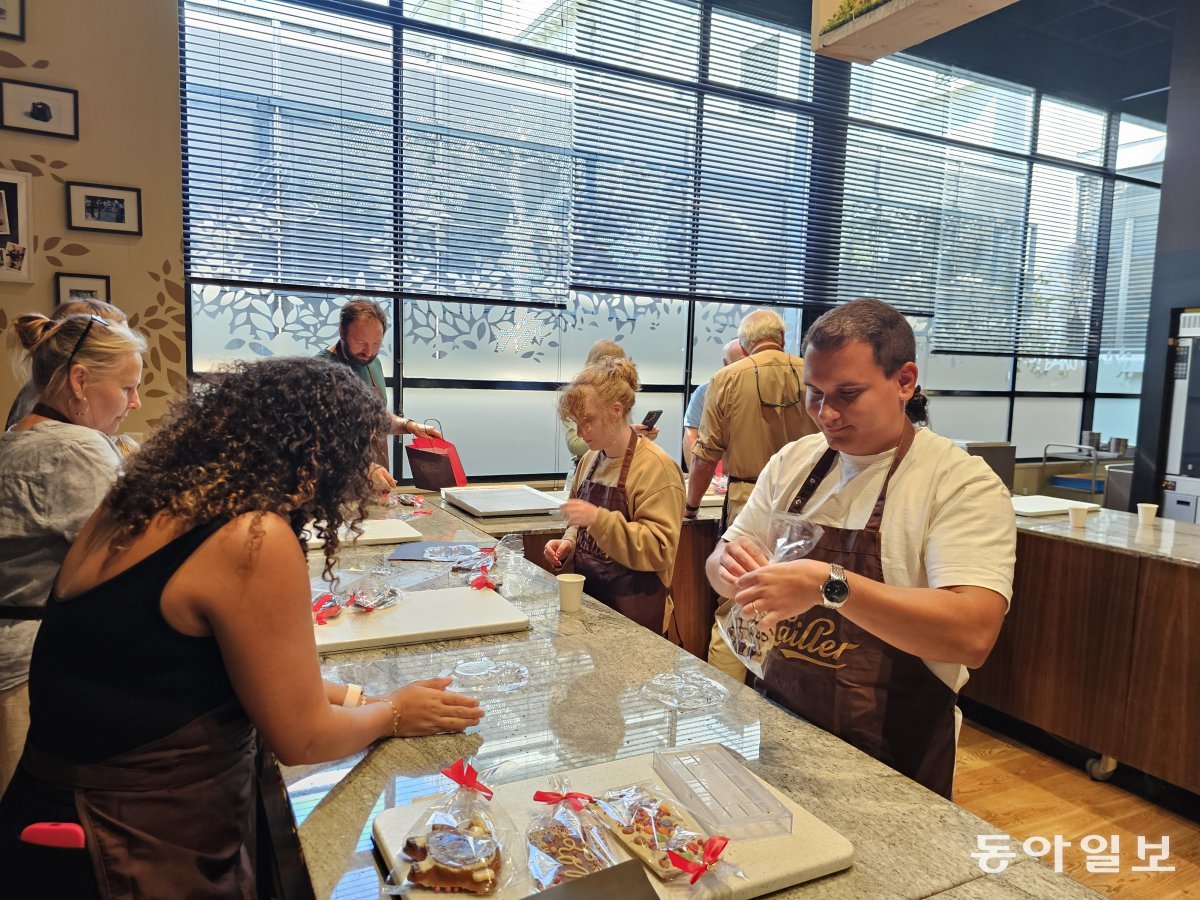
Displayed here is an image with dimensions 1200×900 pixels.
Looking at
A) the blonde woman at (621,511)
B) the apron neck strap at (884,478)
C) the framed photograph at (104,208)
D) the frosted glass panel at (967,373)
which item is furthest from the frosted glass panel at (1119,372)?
the framed photograph at (104,208)

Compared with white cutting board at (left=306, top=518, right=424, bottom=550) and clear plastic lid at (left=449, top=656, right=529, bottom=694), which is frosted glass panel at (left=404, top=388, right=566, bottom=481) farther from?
clear plastic lid at (left=449, top=656, right=529, bottom=694)

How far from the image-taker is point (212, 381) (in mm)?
1138

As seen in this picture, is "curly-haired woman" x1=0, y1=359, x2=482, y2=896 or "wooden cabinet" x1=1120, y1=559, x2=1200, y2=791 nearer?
"curly-haired woman" x1=0, y1=359, x2=482, y2=896

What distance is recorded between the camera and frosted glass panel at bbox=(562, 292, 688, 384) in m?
4.84

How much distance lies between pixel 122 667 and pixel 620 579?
146 centimetres

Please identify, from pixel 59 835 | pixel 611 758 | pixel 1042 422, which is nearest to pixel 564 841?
pixel 611 758

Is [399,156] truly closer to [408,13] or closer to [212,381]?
[408,13]

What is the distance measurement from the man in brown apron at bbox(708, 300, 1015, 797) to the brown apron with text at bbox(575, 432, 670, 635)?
713 mm

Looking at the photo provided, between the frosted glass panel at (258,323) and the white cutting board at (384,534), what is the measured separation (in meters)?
Answer: 1.46

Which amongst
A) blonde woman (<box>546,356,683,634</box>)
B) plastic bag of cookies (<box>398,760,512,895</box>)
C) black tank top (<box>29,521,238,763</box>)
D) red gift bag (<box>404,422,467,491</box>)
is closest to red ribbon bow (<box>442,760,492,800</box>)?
plastic bag of cookies (<box>398,760,512,895</box>)

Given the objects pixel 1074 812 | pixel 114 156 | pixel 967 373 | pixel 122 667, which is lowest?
pixel 1074 812

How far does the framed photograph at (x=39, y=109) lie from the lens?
3297 millimetres

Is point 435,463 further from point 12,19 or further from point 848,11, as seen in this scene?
point 12,19

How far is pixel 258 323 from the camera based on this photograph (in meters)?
4.04
